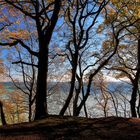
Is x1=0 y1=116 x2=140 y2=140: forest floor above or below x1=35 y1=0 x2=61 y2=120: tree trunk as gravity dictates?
below

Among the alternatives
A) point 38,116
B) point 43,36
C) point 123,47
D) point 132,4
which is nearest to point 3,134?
point 38,116

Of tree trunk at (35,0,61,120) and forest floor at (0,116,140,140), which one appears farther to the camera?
tree trunk at (35,0,61,120)

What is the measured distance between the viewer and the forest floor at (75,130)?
713 centimetres

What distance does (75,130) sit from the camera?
25.8 ft

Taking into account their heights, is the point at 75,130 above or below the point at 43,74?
below

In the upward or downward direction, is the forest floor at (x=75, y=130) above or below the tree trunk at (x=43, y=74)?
below

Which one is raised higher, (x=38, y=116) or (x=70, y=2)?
(x=70, y=2)

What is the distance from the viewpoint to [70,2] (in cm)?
1284

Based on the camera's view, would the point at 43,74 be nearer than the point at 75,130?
No

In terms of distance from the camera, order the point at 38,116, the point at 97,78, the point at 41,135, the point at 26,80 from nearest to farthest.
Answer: the point at 41,135 → the point at 38,116 → the point at 26,80 → the point at 97,78

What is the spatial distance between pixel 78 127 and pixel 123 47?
Result: 15.9 meters

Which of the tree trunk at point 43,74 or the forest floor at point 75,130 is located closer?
the forest floor at point 75,130

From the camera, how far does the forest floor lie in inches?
281

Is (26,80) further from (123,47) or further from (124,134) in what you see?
(124,134)
